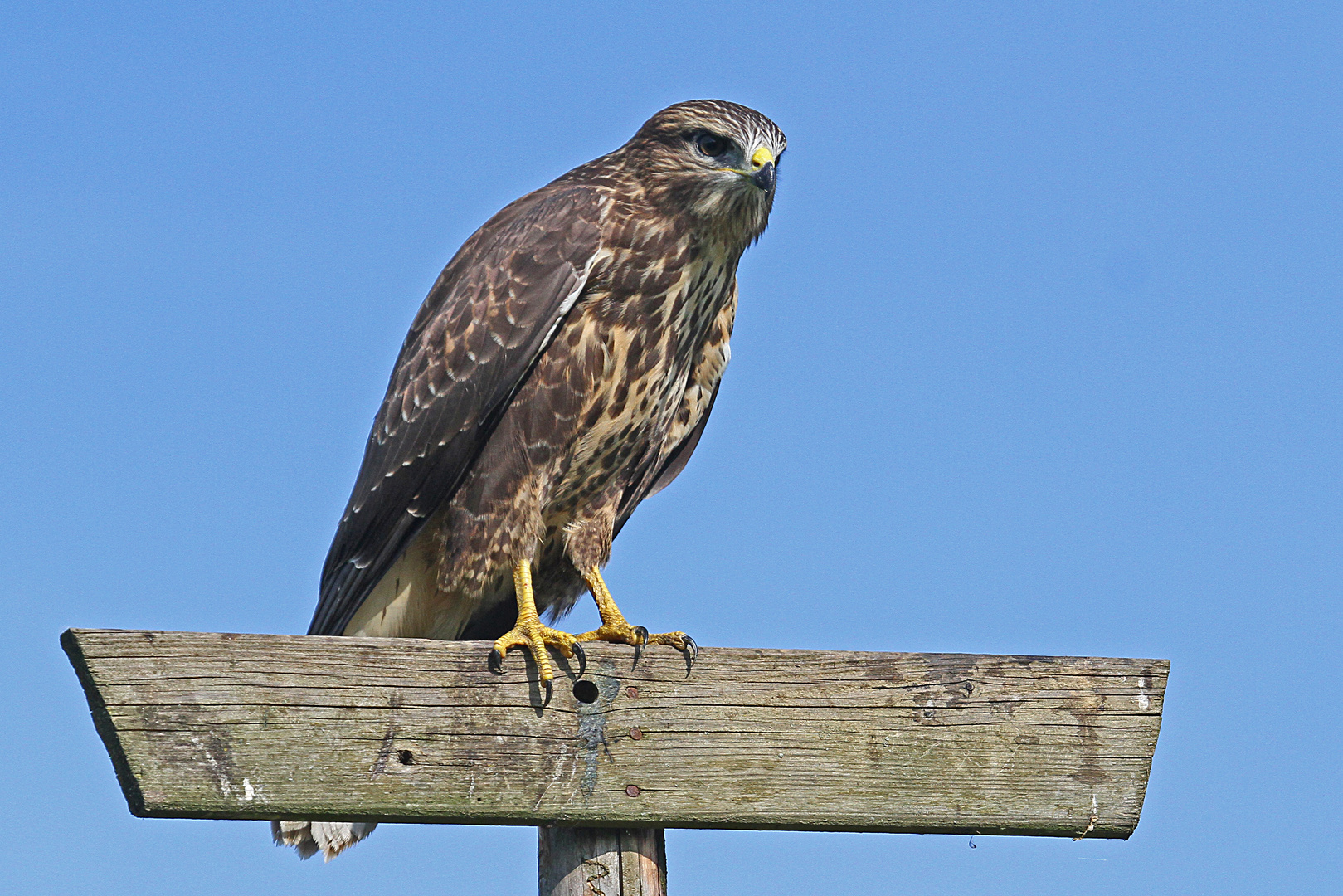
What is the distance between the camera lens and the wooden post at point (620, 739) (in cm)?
233

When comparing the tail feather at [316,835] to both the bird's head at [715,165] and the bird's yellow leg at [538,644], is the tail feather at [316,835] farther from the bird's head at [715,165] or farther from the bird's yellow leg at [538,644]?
the bird's head at [715,165]

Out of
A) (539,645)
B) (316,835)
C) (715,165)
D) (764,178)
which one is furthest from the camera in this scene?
(715,165)

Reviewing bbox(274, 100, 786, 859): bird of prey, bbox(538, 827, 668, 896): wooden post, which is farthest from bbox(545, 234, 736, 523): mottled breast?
bbox(538, 827, 668, 896): wooden post

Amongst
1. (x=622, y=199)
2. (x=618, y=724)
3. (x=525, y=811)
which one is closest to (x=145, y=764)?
(x=525, y=811)

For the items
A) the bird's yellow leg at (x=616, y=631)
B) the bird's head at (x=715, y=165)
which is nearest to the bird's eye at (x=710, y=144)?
the bird's head at (x=715, y=165)

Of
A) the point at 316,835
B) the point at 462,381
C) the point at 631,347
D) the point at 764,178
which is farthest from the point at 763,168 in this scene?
the point at 316,835

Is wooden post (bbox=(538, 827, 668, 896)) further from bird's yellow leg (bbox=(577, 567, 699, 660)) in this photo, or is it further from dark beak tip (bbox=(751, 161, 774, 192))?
dark beak tip (bbox=(751, 161, 774, 192))

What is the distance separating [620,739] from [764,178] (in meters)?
2.01

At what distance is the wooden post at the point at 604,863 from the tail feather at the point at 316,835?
0.75 meters

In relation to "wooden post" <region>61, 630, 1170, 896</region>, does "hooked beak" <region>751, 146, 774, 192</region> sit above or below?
above

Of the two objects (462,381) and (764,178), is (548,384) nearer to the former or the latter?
(462,381)

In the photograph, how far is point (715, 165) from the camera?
13.8 ft

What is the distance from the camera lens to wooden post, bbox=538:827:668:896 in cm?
257

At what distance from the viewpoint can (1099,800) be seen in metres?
2.75
